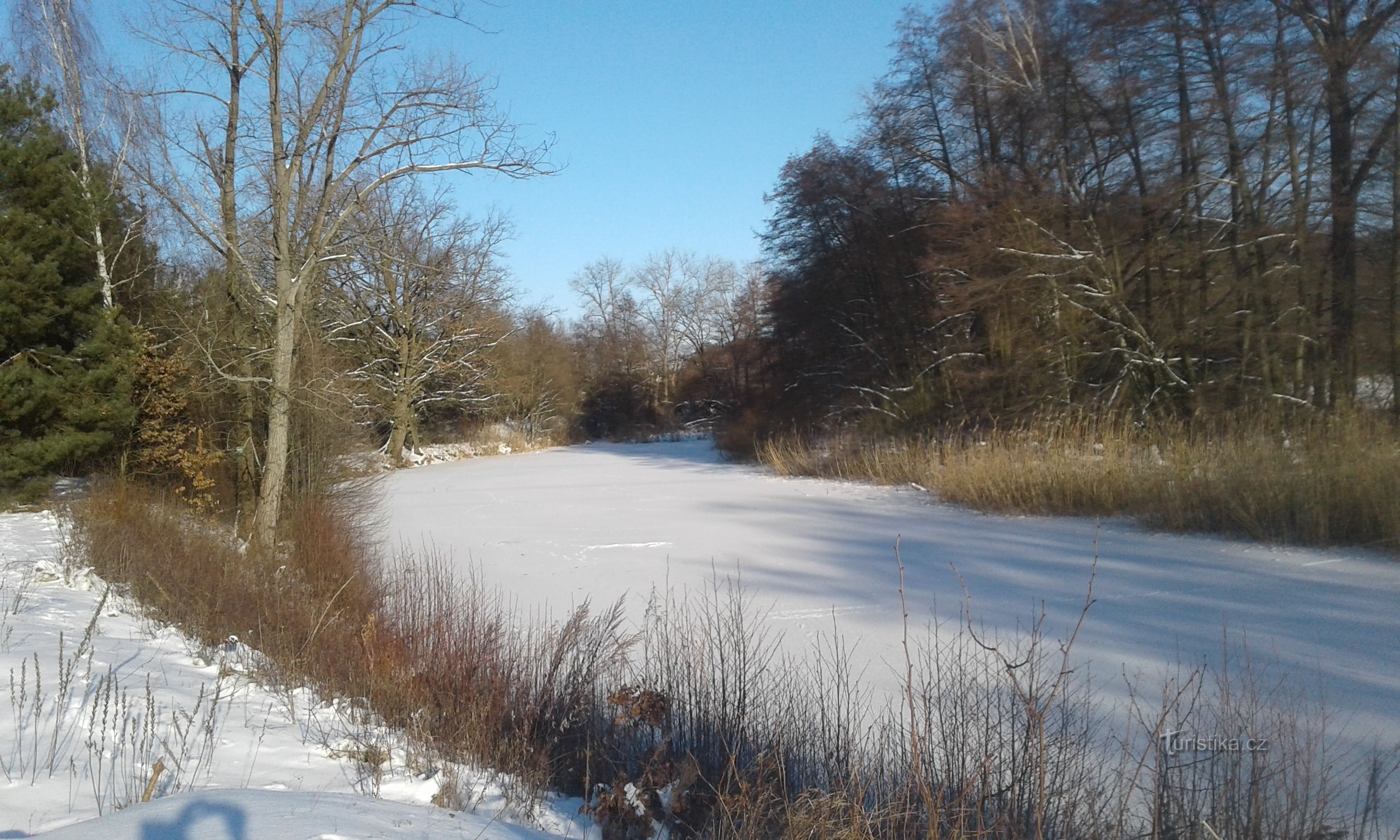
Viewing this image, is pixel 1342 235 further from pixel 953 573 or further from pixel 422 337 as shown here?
pixel 422 337

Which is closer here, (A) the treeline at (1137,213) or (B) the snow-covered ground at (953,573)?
(B) the snow-covered ground at (953,573)

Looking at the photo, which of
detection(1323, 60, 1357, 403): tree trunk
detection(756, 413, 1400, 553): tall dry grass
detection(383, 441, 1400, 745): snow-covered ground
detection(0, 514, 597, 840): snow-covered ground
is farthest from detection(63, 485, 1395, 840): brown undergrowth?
detection(1323, 60, 1357, 403): tree trunk

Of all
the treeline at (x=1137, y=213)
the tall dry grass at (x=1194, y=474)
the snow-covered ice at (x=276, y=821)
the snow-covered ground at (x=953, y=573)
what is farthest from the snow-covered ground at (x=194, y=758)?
the treeline at (x=1137, y=213)

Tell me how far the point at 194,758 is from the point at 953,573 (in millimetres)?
6167

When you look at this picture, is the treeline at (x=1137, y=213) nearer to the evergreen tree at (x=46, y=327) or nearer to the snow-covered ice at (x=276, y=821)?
the snow-covered ice at (x=276, y=821)

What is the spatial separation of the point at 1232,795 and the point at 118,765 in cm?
375

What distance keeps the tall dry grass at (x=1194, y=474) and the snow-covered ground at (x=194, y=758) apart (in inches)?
287

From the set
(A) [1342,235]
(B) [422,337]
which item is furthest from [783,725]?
(B) [422,337]

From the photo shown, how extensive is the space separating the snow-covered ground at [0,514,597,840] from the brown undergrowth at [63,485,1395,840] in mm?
164

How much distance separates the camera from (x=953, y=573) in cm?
766

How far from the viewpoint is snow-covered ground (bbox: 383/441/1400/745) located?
4863mm

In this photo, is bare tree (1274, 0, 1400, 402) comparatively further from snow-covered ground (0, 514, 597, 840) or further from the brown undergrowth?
snow-covered ground (0, 514, 597, 840)

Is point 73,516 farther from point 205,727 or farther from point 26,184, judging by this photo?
point 205,727

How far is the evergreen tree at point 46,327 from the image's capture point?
1030cm
